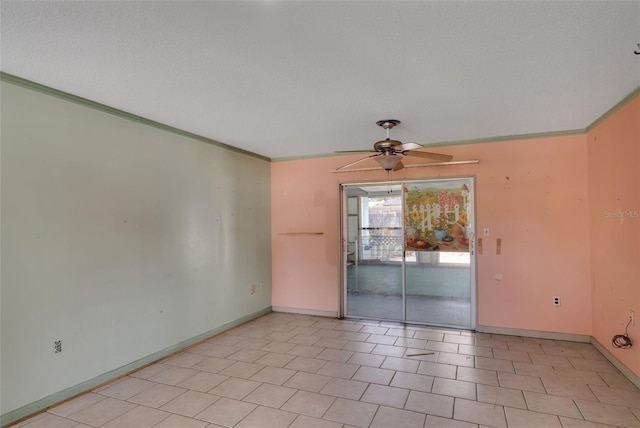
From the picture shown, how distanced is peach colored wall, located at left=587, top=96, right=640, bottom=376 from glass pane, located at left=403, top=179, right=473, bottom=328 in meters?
1.33

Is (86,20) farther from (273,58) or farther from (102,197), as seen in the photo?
(102,197)

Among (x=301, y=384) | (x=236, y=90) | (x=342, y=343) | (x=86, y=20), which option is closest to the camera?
(x=86, y=20)

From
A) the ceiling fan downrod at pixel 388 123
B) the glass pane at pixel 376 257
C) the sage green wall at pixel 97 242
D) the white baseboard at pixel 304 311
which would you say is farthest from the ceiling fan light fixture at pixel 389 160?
the white baseboard at pixel 304 311

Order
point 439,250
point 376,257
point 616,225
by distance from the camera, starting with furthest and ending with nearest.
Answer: point 376,257 < point 439,250 < point 616,225

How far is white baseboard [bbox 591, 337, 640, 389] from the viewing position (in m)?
2.91

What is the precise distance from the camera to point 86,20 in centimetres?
181

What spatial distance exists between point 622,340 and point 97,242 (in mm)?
4876

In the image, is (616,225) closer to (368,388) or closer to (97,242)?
(368,388)

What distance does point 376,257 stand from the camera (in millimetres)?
5172

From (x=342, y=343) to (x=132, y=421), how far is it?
2291mm

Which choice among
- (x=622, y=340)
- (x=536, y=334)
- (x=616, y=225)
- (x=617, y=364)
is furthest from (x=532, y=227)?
(x=617, y=364)

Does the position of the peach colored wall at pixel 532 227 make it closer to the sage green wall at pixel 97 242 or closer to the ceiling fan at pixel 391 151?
the ceiling fan at pixel 391 151

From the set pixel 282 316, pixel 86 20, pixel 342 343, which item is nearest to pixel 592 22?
pixel 86 20

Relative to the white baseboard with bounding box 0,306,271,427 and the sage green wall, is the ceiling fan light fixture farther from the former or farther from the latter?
the white baseboard with bounding box 0,306,271,427
